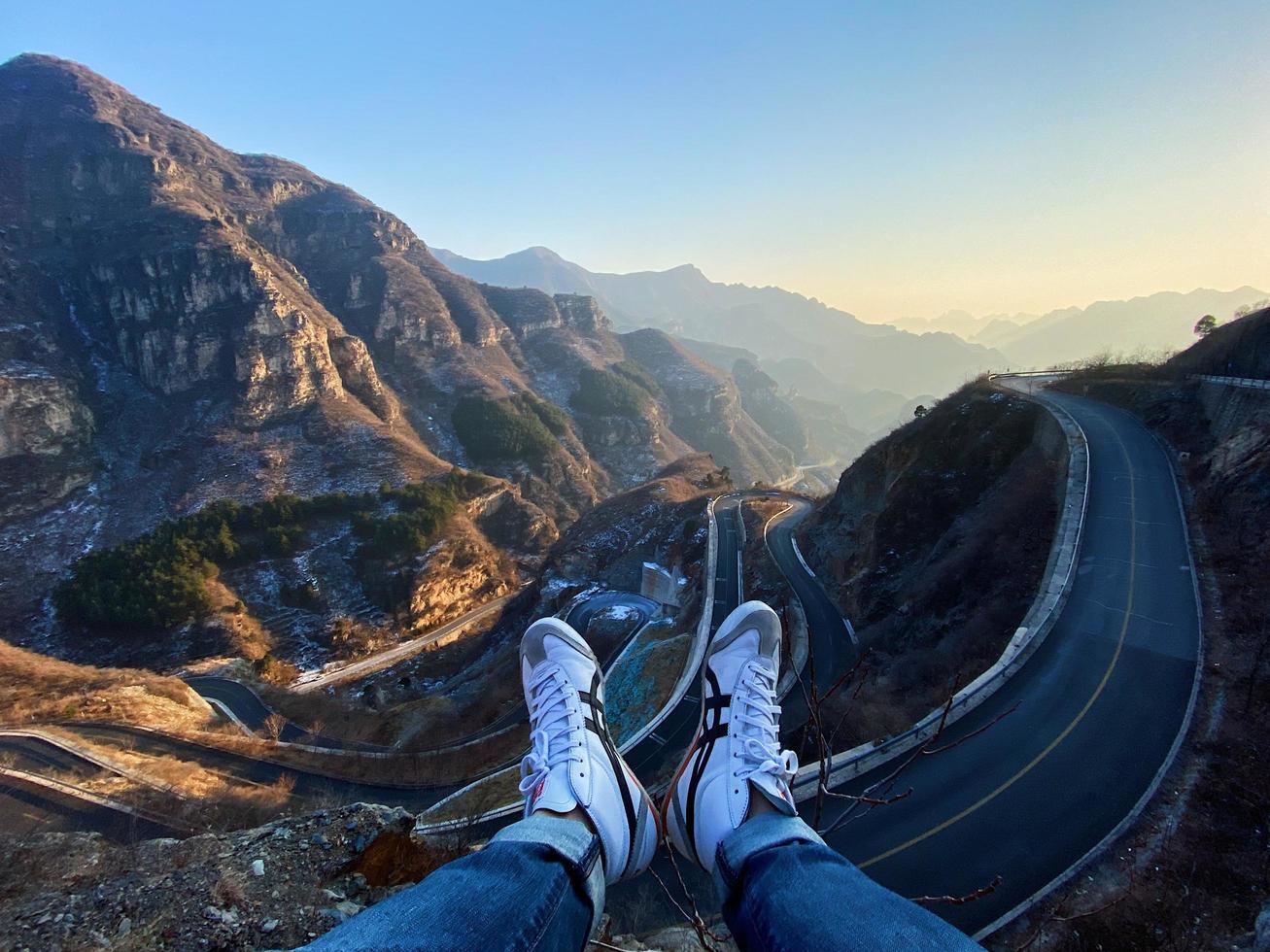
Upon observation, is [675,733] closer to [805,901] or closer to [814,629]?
[814,629]

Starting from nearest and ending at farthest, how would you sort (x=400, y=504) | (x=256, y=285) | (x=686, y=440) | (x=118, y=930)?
(x=118, y=930) → (x=400, y=504) → (x=256, y=285) → (x=686, y=440)

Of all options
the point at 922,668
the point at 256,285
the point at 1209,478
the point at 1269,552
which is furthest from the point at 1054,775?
the point at 256,285

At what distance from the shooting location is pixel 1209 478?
18.6 metres

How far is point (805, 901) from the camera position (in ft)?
10.4

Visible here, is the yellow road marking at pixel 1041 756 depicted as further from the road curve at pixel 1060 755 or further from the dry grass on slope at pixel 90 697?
the dry grass on slope at pixel 90 697

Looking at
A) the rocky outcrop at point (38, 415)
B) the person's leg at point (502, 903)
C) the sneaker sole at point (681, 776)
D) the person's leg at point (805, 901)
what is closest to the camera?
the person's leg at point (502, 903)

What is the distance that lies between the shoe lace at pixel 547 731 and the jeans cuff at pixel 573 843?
1.77 ft

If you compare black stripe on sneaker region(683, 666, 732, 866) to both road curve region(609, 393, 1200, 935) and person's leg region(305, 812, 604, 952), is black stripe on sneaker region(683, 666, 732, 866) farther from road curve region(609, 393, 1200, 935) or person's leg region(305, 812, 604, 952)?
road curve region(609, 393, 1200, 935)

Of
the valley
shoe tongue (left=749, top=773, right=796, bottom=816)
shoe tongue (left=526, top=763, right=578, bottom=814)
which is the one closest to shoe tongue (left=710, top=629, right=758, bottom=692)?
the valley

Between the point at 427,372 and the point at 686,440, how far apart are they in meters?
92.2

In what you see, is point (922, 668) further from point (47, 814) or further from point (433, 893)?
point (47, 814)

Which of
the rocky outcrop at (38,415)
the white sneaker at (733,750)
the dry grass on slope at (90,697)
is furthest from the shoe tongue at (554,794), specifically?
the rocky outcrop at (38,415)

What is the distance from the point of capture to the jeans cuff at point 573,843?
12.1ft

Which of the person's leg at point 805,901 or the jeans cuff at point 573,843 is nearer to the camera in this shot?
the person's leg at point 805,901
